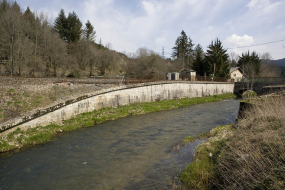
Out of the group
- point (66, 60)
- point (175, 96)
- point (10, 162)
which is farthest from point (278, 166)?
point (66, 60)

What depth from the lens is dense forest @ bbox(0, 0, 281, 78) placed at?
2528 cm

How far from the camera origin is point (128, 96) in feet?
67.0

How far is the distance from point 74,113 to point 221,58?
38.2 metres

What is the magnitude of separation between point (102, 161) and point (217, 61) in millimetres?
41598

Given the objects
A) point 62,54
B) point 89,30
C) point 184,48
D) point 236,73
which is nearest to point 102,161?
point 62,54

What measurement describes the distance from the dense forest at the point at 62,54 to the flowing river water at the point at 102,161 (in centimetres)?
1310

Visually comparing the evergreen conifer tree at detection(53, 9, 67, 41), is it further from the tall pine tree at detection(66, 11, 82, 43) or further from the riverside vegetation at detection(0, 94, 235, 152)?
the riverside vegetation at detection(0, 94, 235, 152)

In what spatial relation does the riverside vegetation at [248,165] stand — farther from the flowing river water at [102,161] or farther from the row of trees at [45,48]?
the row of trees at [45,48]

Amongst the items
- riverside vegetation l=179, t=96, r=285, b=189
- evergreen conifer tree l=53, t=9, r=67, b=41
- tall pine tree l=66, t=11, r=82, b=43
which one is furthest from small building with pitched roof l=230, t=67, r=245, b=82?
riverside vegetation l=179, t=96, r=285, b=189

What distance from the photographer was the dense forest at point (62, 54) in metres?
25.3

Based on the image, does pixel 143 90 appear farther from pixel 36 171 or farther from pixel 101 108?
pixel 36 171

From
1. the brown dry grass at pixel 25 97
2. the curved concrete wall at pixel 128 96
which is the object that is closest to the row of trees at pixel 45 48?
the brown dry grass at pixel 25 97

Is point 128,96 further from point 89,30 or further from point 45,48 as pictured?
point 89,30

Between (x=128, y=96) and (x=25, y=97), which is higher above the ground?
(x=25, y=97)
